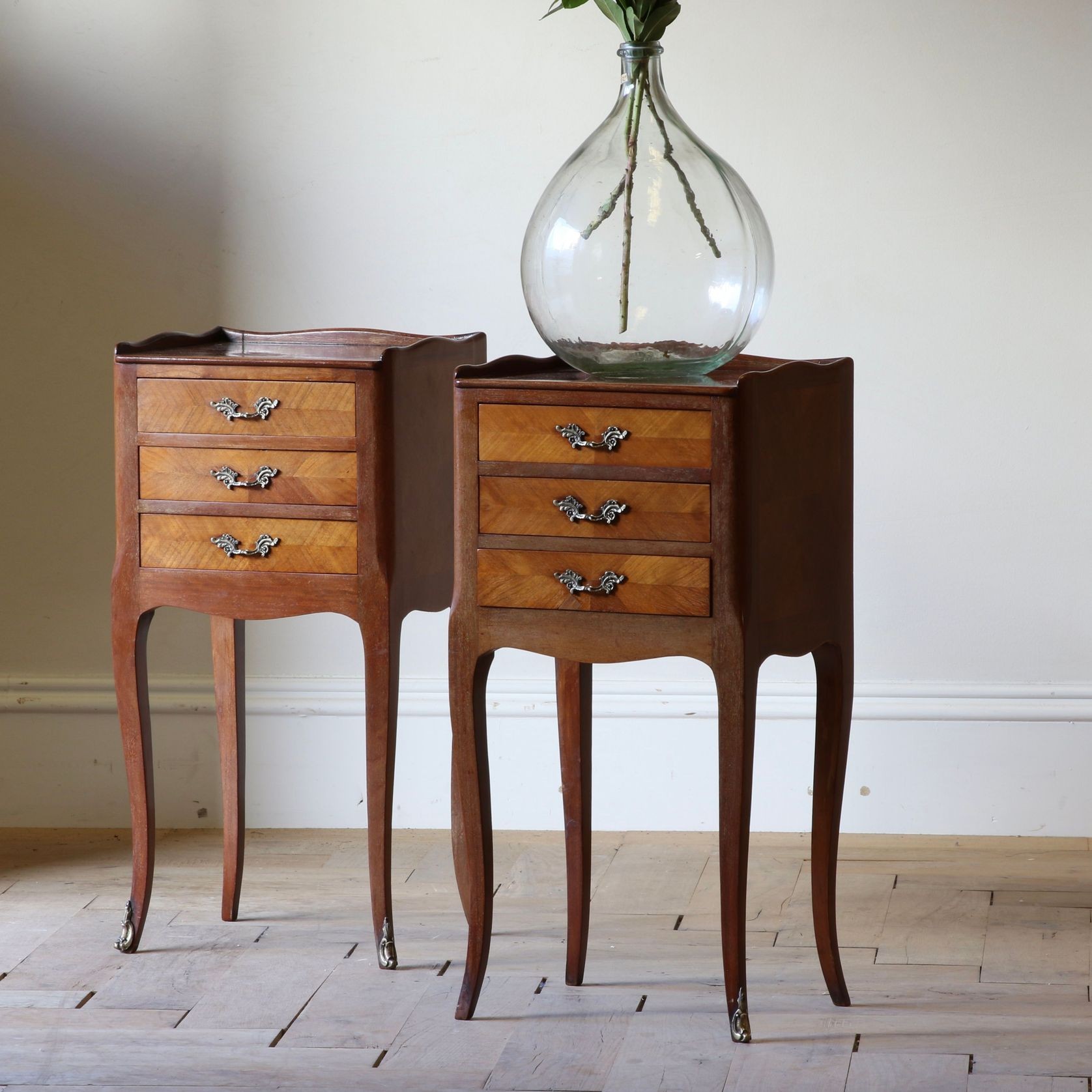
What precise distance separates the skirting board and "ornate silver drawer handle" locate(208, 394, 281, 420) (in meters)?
0.81

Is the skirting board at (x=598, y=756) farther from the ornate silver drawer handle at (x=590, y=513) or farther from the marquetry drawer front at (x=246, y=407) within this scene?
the ornate silver drawer handle at (x=590, y=513)

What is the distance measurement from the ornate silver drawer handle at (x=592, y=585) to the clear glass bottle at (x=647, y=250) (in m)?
0.25

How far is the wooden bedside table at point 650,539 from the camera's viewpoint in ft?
5.59

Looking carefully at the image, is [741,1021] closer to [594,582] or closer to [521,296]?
[594,582]

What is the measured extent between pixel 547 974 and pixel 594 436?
0.75 meters

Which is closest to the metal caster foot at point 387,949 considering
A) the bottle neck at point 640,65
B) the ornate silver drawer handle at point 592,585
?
the ornate silver drawer handle at point 592,585

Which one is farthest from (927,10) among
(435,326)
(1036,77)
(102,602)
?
(102,602)

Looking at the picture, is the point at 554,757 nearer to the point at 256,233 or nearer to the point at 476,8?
the point at 256,233

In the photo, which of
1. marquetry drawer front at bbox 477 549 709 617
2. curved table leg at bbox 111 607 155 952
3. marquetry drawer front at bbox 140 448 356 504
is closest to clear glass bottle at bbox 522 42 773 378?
marquetry drawer front at bbox 477 549 709 617

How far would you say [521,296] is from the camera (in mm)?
2611

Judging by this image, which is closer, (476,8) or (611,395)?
(611,395)

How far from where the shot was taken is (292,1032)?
1.85 metres

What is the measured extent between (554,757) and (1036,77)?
4.46 ft

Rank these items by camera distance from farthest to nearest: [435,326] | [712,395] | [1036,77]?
[435,326], [1036,77], [712,395]
